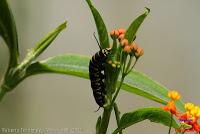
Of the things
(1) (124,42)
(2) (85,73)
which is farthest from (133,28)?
(2) (85,73)

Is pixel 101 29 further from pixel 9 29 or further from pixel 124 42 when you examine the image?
pixel 9 29

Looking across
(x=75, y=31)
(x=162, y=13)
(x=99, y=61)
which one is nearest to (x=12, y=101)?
(x=75, y=31)

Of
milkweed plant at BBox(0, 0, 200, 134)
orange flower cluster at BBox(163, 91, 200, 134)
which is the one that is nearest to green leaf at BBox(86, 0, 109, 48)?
milkweed plant at BBox(0, 0, 200, 134)

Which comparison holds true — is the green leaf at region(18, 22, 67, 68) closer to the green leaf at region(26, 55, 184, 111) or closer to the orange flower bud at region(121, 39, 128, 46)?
the green leaf at region(26, 55, 184, 111)

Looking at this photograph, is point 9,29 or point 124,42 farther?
point 9,29

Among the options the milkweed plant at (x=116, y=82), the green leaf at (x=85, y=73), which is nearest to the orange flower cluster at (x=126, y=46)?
the milkweed plant at (x=116, y=82)

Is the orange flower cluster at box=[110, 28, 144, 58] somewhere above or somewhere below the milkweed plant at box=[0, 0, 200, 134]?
above
